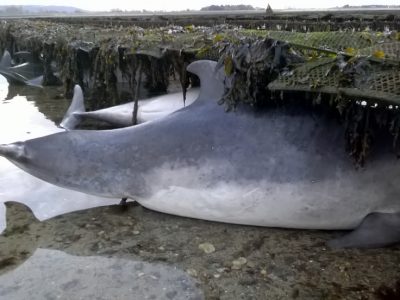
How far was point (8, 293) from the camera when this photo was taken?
12.8 ft

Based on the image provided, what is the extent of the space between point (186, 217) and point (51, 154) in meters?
1.64

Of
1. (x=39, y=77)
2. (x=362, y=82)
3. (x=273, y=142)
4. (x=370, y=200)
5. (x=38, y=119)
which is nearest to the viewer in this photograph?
(x=362, y=82)

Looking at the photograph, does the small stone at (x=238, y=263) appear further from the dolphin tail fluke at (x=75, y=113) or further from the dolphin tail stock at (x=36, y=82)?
the dolphin tail stock at (x=36, y=82)

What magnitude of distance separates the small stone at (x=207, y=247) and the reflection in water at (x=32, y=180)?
4.92ft

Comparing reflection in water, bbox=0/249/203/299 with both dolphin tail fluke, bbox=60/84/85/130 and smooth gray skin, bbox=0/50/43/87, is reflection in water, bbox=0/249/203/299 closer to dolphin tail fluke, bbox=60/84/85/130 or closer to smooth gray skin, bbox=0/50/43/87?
dolphin tail fluke, bbox=60/84/85/130

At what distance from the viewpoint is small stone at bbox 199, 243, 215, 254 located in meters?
4.47

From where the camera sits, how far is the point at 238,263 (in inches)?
167

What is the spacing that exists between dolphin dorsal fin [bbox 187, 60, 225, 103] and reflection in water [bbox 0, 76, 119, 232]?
1.65m

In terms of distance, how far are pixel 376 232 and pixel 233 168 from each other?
4.60ft

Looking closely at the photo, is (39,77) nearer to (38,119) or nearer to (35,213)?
(38,119)

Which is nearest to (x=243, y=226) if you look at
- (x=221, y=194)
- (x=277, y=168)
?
(x=221, y=194)

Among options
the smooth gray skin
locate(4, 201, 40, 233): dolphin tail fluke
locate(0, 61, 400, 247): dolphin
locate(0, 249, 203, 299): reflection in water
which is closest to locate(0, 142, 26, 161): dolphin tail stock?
locate(0, 61, 400, 247): dolphin

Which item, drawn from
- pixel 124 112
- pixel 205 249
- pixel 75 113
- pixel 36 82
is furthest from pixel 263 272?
pixel 36 82

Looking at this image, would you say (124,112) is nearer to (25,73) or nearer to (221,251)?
(221,251)
